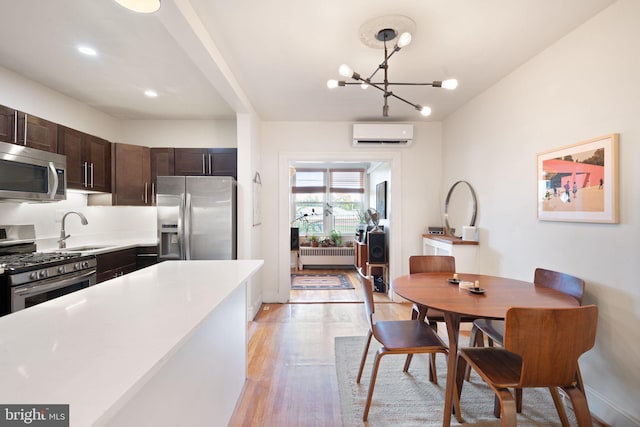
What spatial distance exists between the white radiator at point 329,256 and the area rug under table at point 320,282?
600 mm

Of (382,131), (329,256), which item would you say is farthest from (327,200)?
(382,131)

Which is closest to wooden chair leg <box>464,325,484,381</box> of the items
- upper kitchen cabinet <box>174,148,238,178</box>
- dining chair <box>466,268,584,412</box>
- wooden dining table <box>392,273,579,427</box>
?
dining chair <box>466,268,584,412</box>

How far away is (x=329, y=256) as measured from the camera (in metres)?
6.30

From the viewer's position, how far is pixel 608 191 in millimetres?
1718

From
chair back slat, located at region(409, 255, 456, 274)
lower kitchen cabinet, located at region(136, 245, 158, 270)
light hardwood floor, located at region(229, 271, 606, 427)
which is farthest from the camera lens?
lower kitchen cabinet, located at region(136, 245, 158, 270)

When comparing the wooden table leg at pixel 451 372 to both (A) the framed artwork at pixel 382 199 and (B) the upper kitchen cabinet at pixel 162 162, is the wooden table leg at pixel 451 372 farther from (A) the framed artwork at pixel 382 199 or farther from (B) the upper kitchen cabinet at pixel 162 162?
(B) the upper kitchen cabinet at pixel 162 162

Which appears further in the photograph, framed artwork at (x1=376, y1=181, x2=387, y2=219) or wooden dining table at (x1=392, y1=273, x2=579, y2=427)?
framed artwork at (x1=376, y1=181, x2=387, y2=219)

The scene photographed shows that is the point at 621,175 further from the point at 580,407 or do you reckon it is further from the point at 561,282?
the point at 580,407

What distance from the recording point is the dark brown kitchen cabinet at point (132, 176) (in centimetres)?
348

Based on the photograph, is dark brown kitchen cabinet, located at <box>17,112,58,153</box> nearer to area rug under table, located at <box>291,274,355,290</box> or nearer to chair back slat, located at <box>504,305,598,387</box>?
area rug under table, located at <box>291,274,355,290</box>

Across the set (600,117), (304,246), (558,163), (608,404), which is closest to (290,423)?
(608,404)

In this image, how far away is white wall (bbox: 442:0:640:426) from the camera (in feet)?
5.32

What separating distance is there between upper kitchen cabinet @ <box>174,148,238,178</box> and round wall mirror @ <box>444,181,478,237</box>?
110 inches

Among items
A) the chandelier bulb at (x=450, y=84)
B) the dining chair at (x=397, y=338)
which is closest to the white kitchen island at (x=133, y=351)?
the dining chair at (x=397, y=338)
